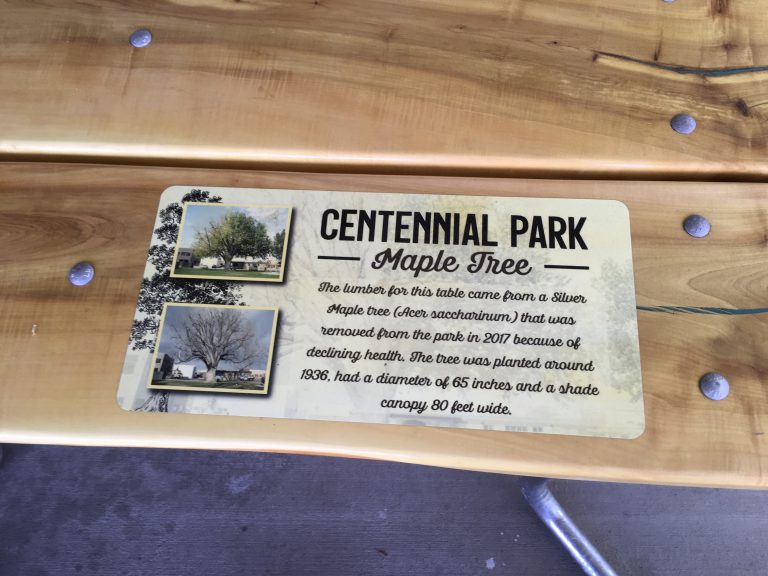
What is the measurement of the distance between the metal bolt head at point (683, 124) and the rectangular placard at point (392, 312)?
14 cm

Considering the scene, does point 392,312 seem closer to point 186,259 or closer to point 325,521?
point 186,259

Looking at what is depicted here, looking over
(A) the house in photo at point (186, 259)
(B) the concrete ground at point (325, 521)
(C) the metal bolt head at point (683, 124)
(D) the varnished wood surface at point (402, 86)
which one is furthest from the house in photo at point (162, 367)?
(C) the metal bolt head at point (683, 124)

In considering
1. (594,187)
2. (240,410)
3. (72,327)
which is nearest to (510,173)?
(594,187)

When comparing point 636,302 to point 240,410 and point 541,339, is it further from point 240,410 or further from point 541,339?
point 240,410

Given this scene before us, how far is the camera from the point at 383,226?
0.59 metres

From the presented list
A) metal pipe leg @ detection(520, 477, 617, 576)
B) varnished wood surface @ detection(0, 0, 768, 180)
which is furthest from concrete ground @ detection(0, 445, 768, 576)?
varnished wood surface @ detection(0, 0, 768, 180)

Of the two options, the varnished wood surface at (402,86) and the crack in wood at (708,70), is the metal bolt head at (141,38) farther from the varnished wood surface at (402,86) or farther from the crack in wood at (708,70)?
the crack in wood at (708,70)

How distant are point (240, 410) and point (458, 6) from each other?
23.7 inches

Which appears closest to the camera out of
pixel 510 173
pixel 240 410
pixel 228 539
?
pixel 240 410

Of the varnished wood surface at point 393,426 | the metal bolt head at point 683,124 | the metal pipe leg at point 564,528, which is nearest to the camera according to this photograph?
the varnished wood surface at point 393,426

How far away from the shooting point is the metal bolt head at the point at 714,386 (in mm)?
510

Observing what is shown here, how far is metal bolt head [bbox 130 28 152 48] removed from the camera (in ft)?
2.27

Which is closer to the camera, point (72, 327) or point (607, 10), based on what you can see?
point (72, 327)

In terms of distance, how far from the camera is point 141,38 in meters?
0.69
